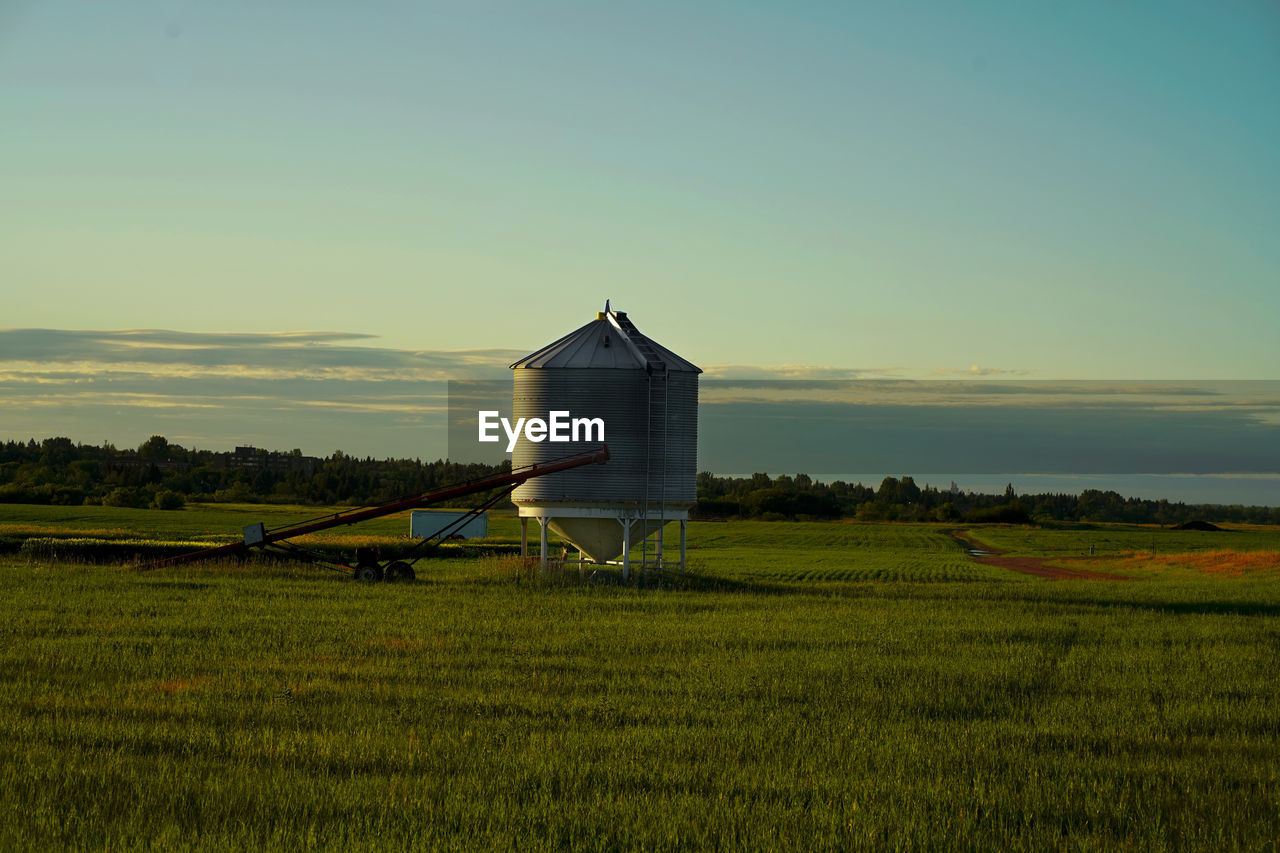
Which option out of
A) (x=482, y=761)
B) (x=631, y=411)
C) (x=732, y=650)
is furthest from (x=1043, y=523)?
(x=482, y=761)

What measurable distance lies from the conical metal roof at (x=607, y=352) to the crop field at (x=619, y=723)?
8.06 m

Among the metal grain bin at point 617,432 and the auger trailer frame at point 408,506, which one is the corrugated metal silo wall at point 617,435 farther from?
the auger trailer frame at point 408,506

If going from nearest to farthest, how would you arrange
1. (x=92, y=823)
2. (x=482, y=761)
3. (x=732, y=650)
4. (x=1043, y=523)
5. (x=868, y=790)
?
(x=92, y=823)
(x=868, y=790)
(x=482, y=761)
(x=732, y=650)
(x=1043, y=523)

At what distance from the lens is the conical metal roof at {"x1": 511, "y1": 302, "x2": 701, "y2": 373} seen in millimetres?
38406

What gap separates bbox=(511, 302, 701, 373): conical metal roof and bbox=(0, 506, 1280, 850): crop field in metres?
8.06

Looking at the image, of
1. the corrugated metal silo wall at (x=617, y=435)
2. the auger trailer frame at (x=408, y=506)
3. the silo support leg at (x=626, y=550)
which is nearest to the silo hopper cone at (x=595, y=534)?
the silo support leg at (x=626, y=550)

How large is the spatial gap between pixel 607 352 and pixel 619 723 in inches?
934

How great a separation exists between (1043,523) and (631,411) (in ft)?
456

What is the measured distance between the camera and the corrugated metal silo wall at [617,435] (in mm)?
38281

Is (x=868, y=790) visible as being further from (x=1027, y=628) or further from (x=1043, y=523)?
(x=1043, y=523)

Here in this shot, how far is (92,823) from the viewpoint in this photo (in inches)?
430

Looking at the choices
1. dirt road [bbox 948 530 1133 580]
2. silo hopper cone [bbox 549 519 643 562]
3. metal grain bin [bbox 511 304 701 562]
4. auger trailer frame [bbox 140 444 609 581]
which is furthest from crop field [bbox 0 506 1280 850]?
dirt road [bbox 948 530 1133 580]

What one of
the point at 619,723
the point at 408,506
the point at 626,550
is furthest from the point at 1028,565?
the point at 619,723

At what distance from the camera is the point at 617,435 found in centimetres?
3841
